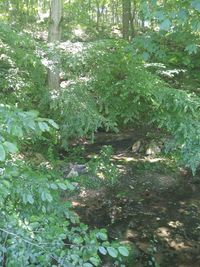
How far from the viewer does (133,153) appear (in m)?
8.68

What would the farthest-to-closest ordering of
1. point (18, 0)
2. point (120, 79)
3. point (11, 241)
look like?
point (18, 0) < point (120, 79) < point (11, 241)

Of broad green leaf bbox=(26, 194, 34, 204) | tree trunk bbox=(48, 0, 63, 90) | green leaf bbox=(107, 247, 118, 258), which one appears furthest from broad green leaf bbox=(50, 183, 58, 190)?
tree trunk bbox=(48, 0, 63, 90)

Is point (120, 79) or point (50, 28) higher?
point (50, 28)

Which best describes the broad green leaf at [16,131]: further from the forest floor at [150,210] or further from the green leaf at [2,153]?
the forest floor at [150,210]

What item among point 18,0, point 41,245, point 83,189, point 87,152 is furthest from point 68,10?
point 41,245

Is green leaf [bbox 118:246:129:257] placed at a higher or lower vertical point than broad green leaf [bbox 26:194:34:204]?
lower

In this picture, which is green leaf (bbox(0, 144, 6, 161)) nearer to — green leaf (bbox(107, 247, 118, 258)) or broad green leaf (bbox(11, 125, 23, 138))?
broad green leaf (bbox(11, 125, 23, 138))

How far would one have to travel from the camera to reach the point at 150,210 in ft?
20.4

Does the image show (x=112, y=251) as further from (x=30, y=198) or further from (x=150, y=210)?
(x=150, y=210)

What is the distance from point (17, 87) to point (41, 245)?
191 inches

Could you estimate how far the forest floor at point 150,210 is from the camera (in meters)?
5.04

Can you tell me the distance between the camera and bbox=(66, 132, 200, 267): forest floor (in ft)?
16.5

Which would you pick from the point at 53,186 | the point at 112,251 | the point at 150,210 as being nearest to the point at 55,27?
the point at 150,210

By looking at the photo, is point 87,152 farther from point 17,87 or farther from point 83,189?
point 17,87
